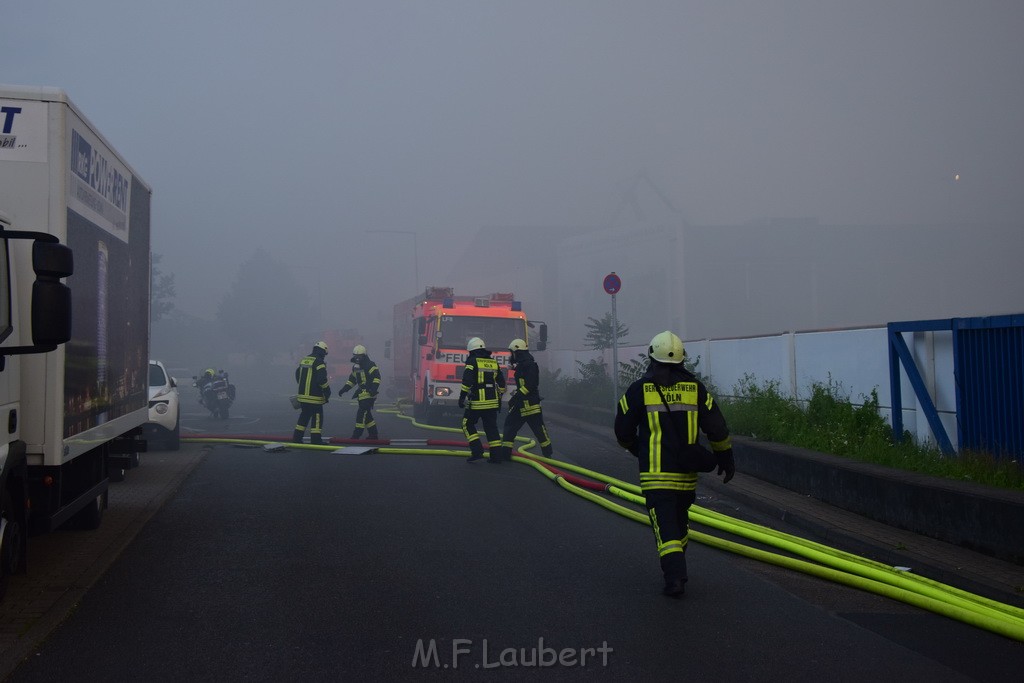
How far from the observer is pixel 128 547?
8008 millimetres

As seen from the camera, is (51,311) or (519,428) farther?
(519,428)

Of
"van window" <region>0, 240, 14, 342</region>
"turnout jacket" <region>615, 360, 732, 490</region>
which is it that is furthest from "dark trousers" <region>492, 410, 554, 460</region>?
"van window" <region>0, 240, 14, 342</region>

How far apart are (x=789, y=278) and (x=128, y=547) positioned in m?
47.3

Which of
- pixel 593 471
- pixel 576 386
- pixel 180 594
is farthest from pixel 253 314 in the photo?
pixel 180 594

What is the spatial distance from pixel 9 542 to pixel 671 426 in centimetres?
412

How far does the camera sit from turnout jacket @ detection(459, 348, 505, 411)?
1408cm

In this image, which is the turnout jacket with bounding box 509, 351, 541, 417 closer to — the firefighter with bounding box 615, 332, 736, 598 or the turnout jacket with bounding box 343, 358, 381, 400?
the turnout jacket with bounding box 343, 358, 381, 400

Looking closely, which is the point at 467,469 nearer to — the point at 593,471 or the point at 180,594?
the point at 593,471

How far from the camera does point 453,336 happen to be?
2266cm

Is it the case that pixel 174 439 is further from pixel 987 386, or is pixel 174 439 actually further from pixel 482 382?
pixel 987 386

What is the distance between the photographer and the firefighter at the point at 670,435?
6516 millimetres

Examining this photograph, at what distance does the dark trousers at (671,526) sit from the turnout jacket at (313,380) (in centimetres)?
1062

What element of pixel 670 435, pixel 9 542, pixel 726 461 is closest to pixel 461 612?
pixel 670 435

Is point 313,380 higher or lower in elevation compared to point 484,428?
higher
